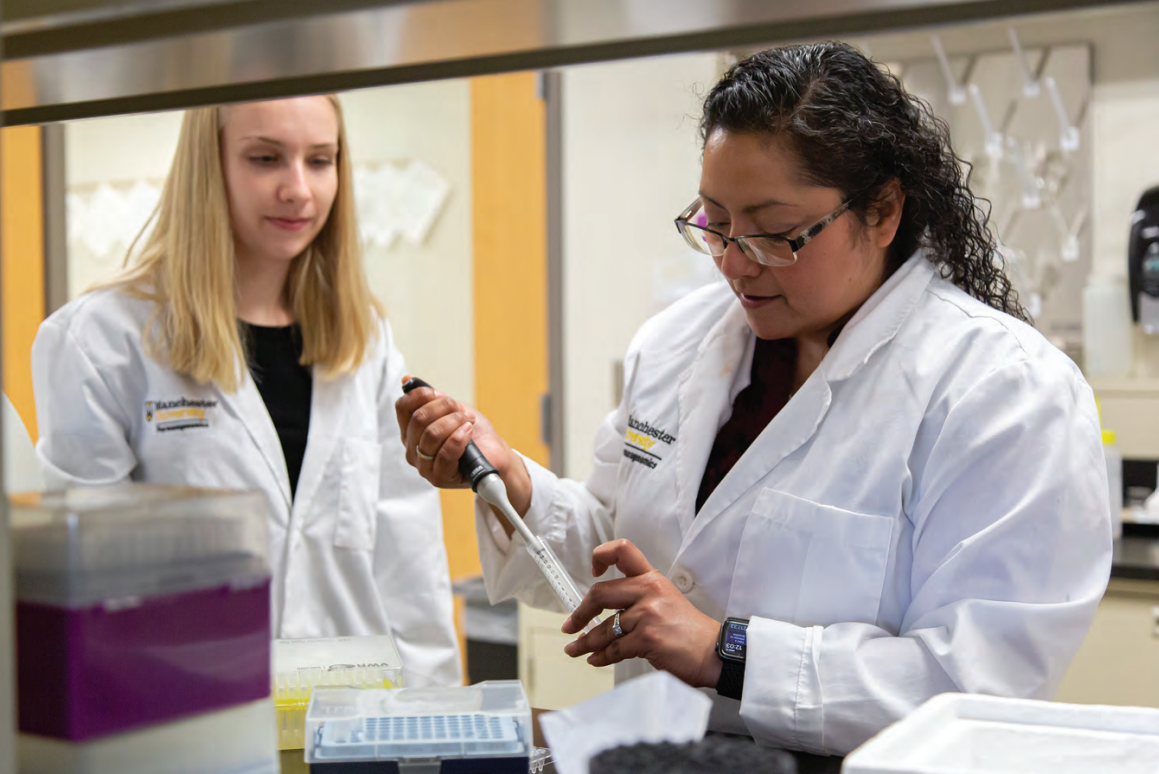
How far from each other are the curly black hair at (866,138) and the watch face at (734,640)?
1.73 ft

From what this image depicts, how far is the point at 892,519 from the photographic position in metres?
1.25

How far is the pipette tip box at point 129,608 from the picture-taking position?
69cm

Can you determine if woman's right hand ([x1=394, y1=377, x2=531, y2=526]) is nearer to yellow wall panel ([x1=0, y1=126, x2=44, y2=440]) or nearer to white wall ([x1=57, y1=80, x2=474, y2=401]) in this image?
white wall ([x1=57, y1=80, x2=474, y2=401])

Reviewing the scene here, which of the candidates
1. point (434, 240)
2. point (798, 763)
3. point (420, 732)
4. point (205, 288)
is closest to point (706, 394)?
point (798, 763)

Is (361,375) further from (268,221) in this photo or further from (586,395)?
(586,395)

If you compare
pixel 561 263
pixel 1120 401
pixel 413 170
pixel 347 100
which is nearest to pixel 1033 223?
pixel 1120 401

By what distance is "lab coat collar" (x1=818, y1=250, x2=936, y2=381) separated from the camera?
1.35m

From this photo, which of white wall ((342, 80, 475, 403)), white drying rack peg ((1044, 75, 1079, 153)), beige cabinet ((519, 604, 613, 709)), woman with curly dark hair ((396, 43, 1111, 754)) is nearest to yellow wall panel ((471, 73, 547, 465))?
white wall ((342, 80, 475, 403))

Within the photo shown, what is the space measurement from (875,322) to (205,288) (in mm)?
1163

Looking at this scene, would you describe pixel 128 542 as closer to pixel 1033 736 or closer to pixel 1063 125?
pixel 1033 736

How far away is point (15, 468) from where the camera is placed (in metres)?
0.80

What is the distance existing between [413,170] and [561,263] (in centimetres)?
59

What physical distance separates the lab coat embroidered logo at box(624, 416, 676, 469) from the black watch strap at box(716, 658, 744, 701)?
1.23 ft

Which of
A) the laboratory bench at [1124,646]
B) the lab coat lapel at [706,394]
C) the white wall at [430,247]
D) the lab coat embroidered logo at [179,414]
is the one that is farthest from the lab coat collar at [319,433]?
the white wall at [430,247]
